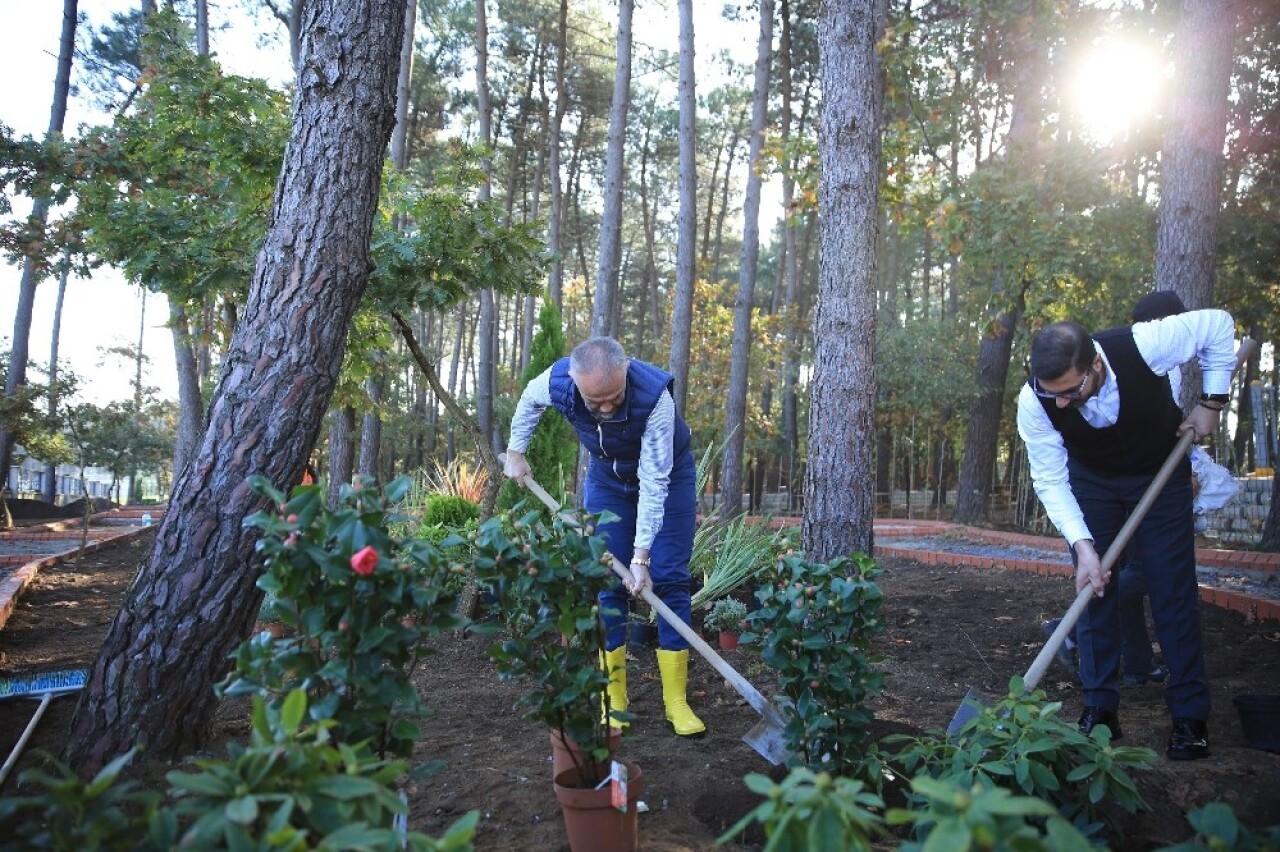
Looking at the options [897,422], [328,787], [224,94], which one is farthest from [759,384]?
[328,787]

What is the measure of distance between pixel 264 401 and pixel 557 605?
1158 millimetres

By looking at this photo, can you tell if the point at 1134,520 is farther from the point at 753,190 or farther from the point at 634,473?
the point at 753,190

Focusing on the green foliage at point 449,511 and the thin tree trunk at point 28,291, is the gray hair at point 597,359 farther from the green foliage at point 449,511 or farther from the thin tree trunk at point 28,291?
the thin tree trunk at point 28,291

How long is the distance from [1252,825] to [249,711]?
3.30 metres

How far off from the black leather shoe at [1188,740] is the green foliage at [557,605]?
1928 mm

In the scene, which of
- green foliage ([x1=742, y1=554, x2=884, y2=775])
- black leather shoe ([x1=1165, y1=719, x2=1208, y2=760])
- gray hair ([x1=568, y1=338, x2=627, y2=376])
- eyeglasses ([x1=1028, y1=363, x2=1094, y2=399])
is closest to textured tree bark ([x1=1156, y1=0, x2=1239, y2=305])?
eyeglasses ([x1=1028, y1=363, x2=1094, y2=399])

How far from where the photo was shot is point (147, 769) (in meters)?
2.38

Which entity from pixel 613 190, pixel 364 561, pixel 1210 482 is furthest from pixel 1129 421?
pixel 613 190

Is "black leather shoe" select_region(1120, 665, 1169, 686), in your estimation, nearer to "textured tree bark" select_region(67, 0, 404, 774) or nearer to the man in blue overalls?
the man in blue overalls

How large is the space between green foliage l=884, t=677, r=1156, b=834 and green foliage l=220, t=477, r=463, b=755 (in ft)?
4.15

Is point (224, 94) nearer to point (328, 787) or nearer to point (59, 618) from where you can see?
point (59, 618)

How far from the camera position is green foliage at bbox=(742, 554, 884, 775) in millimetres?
2312

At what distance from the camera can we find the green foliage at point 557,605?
2039 mm

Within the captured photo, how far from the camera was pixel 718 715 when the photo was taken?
355cm
